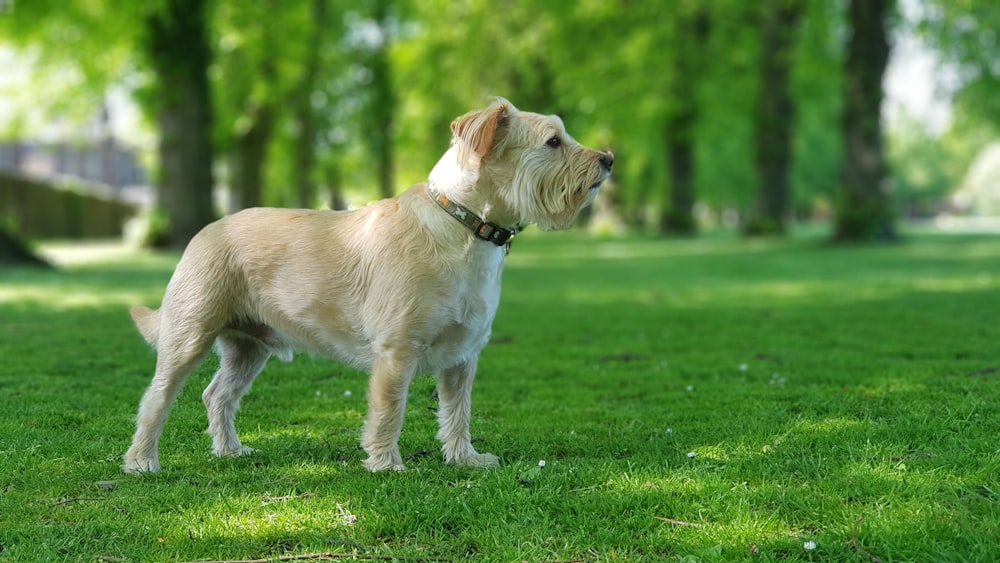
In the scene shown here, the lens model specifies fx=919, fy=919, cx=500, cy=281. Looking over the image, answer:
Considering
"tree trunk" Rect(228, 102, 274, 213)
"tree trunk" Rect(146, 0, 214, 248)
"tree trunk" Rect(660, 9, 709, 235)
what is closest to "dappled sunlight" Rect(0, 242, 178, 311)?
"tree trunk" Rect(146, 0, 214, 248)

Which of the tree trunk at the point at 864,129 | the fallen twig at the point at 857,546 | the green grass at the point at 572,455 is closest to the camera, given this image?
the fallen twig at the point at 857,546

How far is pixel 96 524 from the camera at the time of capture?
412cm

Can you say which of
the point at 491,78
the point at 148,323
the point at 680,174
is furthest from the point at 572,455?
the point at 491,78

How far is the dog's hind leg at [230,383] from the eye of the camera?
562 centimetres

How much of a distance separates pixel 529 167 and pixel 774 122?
29.2 metres

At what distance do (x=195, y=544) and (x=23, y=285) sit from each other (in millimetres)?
14347

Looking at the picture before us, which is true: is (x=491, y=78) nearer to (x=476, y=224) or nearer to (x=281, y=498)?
(x=476, y=224)

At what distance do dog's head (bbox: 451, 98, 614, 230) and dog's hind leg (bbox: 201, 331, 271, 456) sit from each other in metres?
1.83

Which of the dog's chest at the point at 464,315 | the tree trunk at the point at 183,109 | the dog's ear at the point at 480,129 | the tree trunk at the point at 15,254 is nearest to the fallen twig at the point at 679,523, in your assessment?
the dog's chest at the point at 464,315

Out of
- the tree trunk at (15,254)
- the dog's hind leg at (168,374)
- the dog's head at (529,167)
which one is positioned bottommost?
the tree trunk at (15,254)

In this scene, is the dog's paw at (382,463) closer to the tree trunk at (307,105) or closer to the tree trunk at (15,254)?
the tree trunk at (15,254)

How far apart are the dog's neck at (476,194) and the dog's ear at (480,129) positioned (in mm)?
71

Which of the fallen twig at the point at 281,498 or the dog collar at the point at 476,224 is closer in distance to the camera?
the fallen twig at the point at 281,498

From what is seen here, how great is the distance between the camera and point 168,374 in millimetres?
5293
